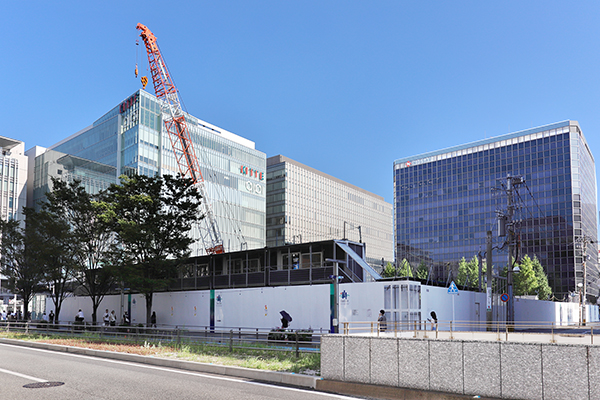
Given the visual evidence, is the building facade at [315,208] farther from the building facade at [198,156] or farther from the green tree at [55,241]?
the green tree at [55,241]

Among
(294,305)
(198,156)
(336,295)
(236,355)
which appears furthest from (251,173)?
(236,355)

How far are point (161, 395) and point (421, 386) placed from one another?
17.4 ft

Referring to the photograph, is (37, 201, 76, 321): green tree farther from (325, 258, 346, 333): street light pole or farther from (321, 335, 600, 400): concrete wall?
(321, 335, 600, 400): concrete wall

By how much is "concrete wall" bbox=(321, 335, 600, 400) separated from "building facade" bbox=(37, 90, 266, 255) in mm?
61583

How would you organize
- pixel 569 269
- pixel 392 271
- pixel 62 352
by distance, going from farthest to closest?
1. pixel 569 269
2. pixel 392 271
3. pixel 62 352

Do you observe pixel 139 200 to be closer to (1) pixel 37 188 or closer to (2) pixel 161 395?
(2) pixel 161 395

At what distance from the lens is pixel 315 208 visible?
12850cm

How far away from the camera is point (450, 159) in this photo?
137875 millimetres

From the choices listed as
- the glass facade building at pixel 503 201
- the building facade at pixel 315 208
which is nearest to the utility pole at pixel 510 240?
the building facade at pixel 315 208

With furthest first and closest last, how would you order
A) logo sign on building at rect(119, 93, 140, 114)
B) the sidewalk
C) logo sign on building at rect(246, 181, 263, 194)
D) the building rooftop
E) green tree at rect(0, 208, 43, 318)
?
the building rooftop
logo sign on building at rect(246, 181, 263, 194)
logo sign on building at rect(119, 93, 140, 114)
green tree at rect(0, 208, 43, 318)
the sidewalk

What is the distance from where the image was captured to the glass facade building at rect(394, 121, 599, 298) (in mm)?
115750

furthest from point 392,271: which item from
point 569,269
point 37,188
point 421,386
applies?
point 421,386

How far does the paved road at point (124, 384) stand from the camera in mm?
10461

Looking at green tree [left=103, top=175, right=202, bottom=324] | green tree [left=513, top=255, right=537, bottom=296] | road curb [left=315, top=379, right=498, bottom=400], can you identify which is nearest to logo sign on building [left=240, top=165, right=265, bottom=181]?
green tree [left=513, top=255, right=537, bottom=296]
